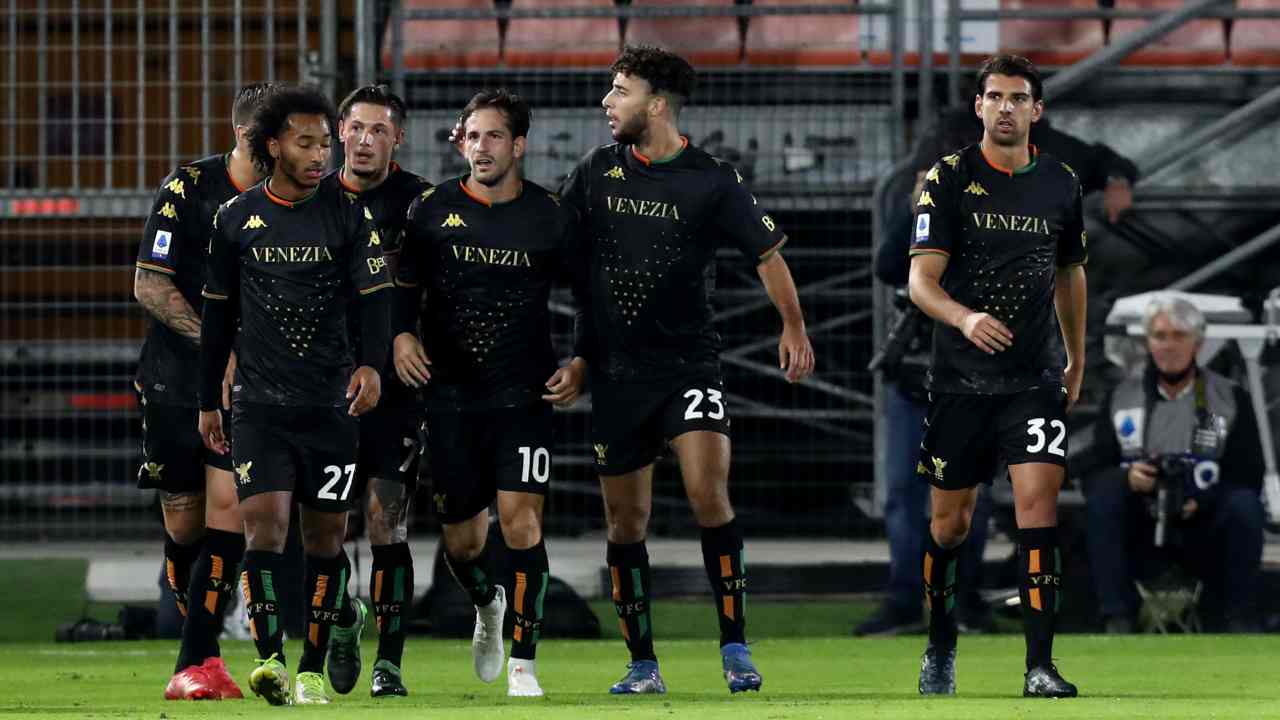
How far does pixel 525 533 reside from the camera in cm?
769

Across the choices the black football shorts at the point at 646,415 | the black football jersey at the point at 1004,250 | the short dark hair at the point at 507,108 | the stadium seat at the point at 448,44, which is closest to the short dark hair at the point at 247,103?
the short dark hair at the point at 507,108

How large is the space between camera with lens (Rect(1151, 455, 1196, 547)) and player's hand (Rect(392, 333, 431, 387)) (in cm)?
413

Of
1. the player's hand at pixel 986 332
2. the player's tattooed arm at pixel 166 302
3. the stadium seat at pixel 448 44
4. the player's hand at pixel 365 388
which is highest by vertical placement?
the stadium seat at pixel 448 44

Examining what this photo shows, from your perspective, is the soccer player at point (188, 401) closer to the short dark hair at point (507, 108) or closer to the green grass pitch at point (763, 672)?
the green grass pitch at point (763, 672)

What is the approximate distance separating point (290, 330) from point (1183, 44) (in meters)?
8.02

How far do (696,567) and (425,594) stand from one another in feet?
4.46

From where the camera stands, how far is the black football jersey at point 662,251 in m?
7.66

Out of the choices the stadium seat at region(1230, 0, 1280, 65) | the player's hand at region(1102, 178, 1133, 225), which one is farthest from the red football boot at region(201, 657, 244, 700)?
the stadium seat at region(1230, 0, 1280, 65)

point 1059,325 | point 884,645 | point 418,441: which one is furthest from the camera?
point 884,645

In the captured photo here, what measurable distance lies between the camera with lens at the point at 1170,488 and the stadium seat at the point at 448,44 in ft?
14.4

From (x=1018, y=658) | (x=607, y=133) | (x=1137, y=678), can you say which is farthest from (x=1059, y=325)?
(x=607, y=133)

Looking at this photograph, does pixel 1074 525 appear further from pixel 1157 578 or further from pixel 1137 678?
pixel 1137 678

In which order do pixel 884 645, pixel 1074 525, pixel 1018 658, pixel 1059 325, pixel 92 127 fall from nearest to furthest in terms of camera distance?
pixel 1059 325 → pixel 1018 658 → pixel 884 645 → pixel 1074 525 → pixel 92 127

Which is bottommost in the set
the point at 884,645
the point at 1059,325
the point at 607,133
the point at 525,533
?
the point at 884,645
